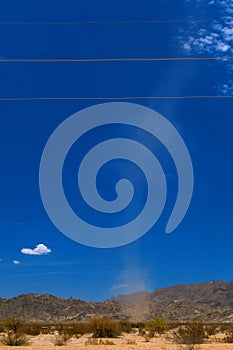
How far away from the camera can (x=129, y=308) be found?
163875mm

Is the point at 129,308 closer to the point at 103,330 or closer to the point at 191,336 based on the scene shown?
the point at 103,330

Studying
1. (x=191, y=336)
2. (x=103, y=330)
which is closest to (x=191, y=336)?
(x=191, y=336)

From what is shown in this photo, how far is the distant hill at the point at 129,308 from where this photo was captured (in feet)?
469

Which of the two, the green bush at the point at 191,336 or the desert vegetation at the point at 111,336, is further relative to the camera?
the green bush at the point at 191,336

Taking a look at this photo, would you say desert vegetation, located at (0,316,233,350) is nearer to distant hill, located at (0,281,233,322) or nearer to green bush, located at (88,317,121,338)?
green bush, located at (88,317,121,338)

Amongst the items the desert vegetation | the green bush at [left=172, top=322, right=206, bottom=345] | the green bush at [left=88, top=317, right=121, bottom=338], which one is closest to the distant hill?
the desert vegetation

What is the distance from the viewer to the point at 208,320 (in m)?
135

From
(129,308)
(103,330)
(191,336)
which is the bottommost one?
(191,336)

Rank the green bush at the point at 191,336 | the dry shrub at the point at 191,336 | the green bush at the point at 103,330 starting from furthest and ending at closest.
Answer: the green bush at the point at 103,330 → the green bush at the point at 191,336 → the dry shrub at the point at 191,336

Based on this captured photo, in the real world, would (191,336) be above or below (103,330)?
below

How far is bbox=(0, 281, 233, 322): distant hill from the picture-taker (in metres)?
143

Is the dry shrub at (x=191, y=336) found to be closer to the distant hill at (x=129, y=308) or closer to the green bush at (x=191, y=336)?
the green bush at (x=191, y=336)

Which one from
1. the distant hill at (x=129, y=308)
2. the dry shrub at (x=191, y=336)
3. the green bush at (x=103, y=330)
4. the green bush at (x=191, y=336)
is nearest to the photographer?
the dry shrub at (x=191, y=336)

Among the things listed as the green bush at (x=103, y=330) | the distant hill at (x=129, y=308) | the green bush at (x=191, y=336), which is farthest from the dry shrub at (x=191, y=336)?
the distant hill at (x=129, y=308)
